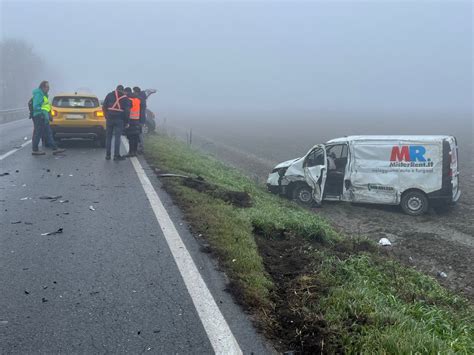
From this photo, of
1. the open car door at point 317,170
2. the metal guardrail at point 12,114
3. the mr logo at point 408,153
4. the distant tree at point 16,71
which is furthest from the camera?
the distant tree at point 16,71

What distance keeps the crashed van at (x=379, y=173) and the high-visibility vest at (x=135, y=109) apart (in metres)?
4.62

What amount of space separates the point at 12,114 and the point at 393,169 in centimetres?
2774

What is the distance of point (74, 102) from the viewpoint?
13.6m

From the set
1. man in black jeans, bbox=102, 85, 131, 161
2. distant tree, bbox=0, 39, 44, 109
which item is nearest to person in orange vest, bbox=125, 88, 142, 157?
man in black jeans, bbox=102, 85, 131, 161

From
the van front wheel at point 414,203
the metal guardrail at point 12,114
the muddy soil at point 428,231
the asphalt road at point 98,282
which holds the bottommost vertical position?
the muddy soil at point 428,231

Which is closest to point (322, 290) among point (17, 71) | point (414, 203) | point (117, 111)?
point (117, 111)

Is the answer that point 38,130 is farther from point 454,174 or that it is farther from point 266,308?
point 454,174

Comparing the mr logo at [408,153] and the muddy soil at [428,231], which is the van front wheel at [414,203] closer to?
the muddy soil at [428,231]

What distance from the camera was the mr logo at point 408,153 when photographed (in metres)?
12.6

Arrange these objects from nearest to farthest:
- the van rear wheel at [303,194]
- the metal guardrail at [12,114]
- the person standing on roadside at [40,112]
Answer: the person standing on roadside at [40,112] → the van rear wheel at [303,194] → the metal guardrail at [12,114]

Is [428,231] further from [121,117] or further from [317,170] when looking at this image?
[121,117]

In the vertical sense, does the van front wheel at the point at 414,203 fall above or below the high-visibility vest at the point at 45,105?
below

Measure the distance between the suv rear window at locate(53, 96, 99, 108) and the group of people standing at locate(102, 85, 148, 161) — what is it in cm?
208

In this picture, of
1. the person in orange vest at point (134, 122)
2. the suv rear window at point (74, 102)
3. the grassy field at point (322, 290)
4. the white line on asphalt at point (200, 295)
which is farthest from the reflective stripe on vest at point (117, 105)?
the white line on asphalt at point (200, 295)
